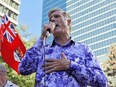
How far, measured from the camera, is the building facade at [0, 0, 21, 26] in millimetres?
44156

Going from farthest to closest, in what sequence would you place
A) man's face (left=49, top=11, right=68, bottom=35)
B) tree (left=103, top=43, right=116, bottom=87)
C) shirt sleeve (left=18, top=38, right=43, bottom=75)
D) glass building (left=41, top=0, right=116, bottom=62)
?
glass building (left=41, top=0, right=116, bottom=62)
tree (left=103, top=43, right=116, bottom=87)
man's face (left=49, top=11, right=68, bottom=35)
shirt sleeve (left=18, top=38, right=43, bottom=75)

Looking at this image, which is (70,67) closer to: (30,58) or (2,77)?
(30,58)

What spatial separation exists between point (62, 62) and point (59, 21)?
66 cm

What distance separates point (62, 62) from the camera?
8.53 ft

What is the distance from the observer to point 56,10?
313 cm

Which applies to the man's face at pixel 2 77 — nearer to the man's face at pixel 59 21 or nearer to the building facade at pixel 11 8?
the man's face at pixel 59 21

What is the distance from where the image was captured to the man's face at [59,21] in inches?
117

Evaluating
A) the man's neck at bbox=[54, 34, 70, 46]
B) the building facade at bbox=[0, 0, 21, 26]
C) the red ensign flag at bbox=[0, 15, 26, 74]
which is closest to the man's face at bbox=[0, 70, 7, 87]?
the man's neck at bbox=[54, 34, 70, 46]

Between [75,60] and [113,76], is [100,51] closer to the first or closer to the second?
[113,76]

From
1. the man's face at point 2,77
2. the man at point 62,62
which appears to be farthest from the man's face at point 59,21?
the man's face at point 2,77

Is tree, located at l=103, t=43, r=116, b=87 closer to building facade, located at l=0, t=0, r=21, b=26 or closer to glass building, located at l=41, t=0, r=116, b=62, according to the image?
building facade, located at l=0, t=0, r=21, b=26

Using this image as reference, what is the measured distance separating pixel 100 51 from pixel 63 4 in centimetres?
3536

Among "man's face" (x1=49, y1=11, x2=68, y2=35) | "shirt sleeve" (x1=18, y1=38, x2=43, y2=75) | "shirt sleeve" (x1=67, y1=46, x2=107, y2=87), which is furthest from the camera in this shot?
"man's face" (x1=49, y1=11, x2=68, y2=35)

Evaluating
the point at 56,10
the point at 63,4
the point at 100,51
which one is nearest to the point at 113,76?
the point at 56,10
